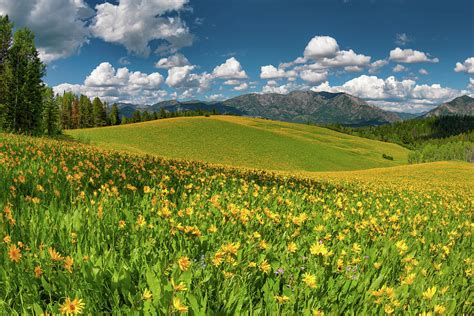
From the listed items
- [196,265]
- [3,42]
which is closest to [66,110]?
[3,42]

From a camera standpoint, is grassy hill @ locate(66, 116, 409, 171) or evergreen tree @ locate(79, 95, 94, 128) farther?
evergreen tree @ locate(79, 95, 94, 128)

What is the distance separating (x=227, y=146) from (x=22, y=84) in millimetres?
41387

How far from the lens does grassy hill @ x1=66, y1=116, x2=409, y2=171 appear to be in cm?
6372

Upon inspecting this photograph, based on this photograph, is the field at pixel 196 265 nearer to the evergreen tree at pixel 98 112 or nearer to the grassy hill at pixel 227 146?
the grassy hill at pixel 227 146

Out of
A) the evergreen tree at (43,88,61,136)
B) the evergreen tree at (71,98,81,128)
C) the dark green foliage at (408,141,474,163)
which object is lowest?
the dark green foliage at (408,141,474,163)

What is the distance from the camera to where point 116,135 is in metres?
73.8

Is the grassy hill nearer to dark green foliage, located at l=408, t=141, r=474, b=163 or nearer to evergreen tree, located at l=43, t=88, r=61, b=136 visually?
evergreen tree, located at l=43, t=88, r=61, b=136

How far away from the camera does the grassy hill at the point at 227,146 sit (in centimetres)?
6372

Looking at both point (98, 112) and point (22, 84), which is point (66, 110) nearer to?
point (98, 112)

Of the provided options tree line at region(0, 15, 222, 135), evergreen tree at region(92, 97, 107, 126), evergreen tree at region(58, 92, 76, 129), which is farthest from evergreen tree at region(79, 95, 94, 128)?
tree line at region(0, 15, 222, 135)

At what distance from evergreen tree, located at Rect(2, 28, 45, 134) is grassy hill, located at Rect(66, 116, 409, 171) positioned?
13.2 m

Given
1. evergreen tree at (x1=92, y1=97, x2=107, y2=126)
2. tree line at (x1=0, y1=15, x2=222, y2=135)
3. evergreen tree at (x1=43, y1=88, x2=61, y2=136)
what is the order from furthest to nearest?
evergreen tree at (x1=92, y1=97, x2=107, y2=126), evergreen tree at (x1=43, y1=88, x2=61, y2=136), tree line at (x1=0, y1=15, x2=222, y2=135)

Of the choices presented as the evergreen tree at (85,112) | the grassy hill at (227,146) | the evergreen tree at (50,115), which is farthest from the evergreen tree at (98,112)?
the evergreen tree at (50,115)

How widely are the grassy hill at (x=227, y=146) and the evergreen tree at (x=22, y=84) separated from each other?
43.4ft
